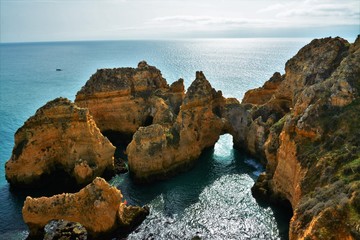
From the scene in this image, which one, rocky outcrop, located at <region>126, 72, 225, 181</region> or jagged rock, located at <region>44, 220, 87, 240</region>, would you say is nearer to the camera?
jagged rock, located at <region>44, 220, 87, 240</region>

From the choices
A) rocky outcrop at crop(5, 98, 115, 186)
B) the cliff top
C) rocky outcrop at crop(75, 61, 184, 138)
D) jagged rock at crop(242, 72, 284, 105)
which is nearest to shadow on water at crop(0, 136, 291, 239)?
rocky outcrop at crop(5, 98, 115, 186)

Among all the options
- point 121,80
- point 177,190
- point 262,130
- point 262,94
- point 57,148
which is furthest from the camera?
point 262,94

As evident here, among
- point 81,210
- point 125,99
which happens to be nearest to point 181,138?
point 125,99

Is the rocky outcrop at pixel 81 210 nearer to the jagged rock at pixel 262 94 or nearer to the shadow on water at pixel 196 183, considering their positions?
the shadow on water at pixel 196 183

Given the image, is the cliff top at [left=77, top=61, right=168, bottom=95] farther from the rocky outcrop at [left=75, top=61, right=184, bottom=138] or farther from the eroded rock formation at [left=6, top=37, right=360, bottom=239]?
the eroded rock formation at [left=6, top=37, right=360, bottom=239]

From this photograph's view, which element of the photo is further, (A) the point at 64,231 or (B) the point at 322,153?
(A) the point at 64,231

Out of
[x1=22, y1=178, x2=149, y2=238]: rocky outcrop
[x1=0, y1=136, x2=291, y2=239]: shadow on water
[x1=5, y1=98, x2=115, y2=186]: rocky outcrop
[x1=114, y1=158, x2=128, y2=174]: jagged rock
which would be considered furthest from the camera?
[x1=114, y1=158, x2=128, y2=174]: jagged rock

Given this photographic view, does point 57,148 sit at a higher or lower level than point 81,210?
higher

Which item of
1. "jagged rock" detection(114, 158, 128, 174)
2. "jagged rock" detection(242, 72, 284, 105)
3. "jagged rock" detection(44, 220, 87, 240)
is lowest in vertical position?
"jagged rock" detection(114, 158, 128, 174)

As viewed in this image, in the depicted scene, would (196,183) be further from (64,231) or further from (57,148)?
(57,148)
